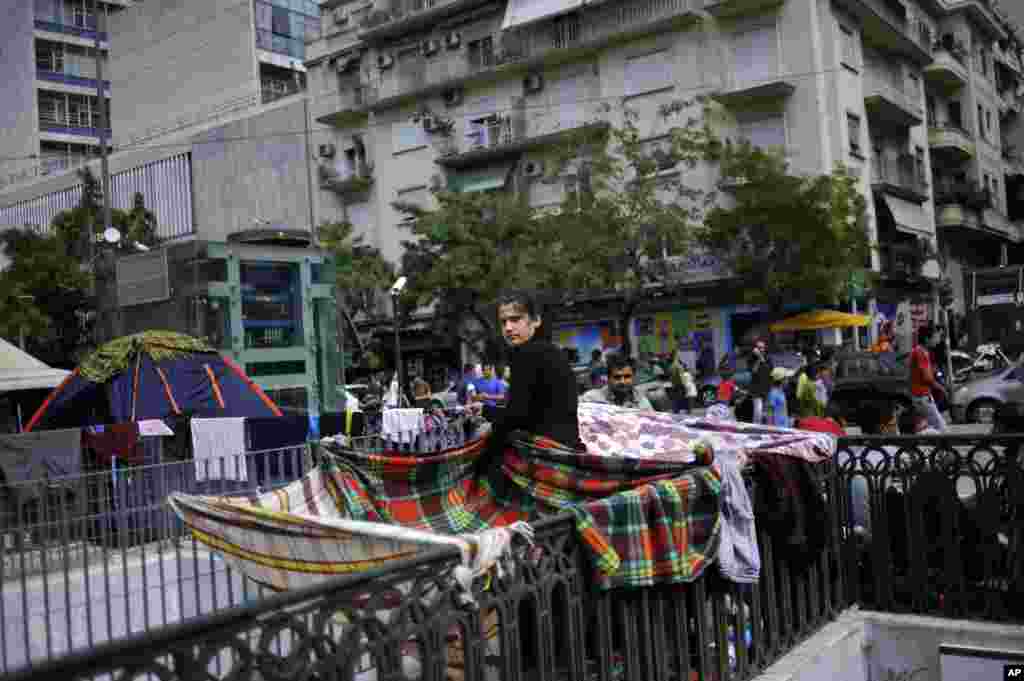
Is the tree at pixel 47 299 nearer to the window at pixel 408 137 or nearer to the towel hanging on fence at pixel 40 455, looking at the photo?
the window at pixel 408 137

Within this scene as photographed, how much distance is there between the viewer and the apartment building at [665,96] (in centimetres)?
3206

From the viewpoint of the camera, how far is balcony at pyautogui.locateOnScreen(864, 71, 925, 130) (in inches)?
1328

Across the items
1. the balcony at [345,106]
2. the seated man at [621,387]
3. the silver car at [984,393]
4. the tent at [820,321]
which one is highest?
the balcony at [345,106]

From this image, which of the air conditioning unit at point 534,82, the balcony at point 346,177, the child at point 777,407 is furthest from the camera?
the balcony at point 346,177

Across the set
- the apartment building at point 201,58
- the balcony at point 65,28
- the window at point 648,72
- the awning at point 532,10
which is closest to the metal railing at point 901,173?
the window at point 648,72

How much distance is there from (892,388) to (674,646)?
57.0 ft

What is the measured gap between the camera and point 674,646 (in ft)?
14.2

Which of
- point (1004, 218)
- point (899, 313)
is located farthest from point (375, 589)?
point (1004, 218)

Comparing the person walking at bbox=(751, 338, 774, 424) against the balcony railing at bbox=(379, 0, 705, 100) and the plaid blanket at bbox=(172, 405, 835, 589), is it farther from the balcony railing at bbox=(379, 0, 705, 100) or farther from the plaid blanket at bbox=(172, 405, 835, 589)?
the balcony railing at bbox=(379, 0, 705, 100)

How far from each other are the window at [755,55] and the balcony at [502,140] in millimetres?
5297

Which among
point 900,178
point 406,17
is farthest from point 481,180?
point 900,178

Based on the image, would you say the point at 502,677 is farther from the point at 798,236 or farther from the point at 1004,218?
the point at 1004,218

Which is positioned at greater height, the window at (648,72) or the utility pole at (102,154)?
the window at (648,72)

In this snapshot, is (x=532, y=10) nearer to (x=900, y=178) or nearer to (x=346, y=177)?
(x=346, y=177)
